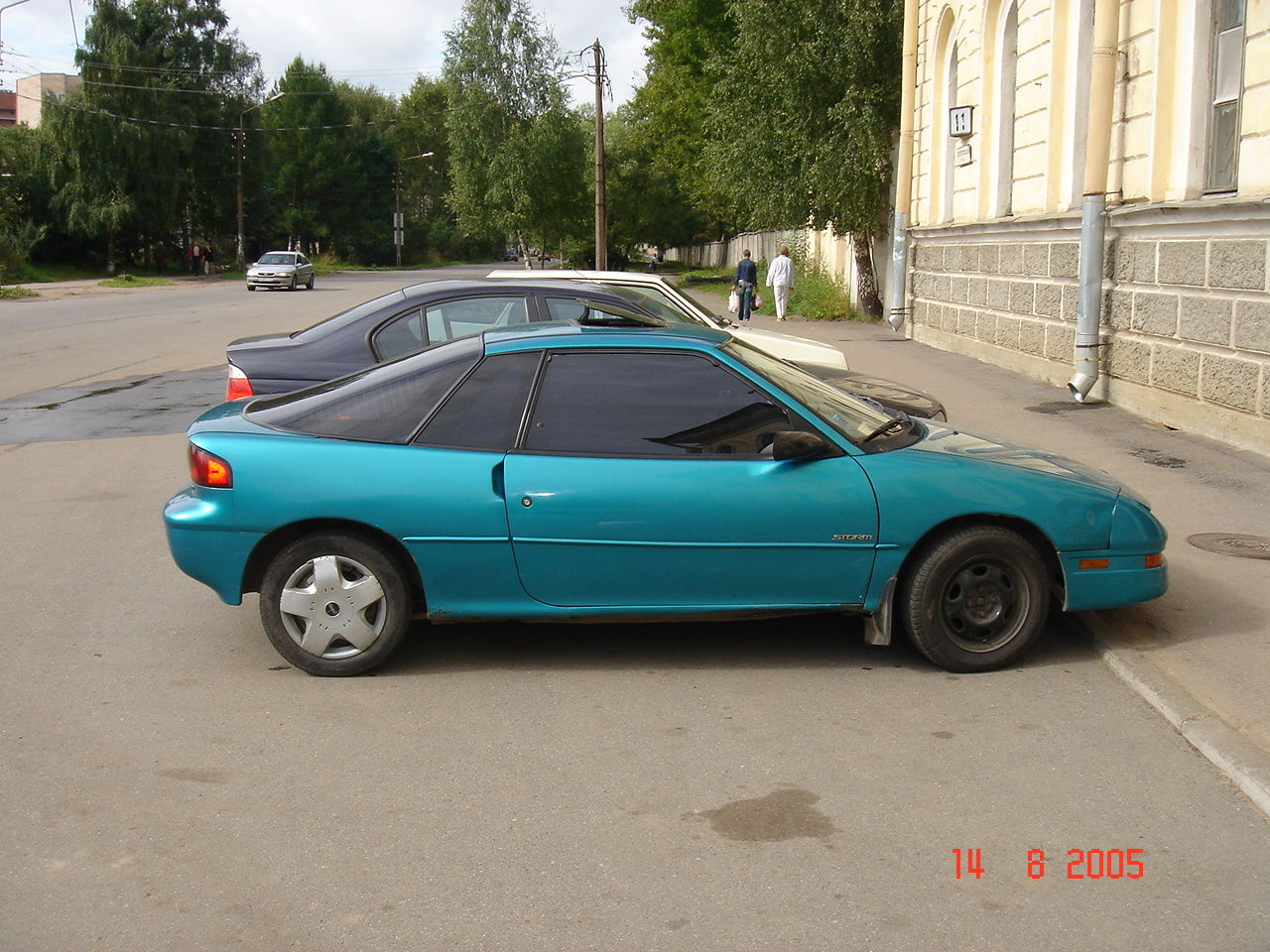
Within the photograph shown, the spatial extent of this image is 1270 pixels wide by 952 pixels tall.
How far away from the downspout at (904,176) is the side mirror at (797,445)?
18706 millimetres

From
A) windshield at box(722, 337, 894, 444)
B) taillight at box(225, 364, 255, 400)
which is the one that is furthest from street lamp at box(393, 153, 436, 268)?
windshield at box(722, 337, 894, 444)

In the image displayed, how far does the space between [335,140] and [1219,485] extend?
84.6 metres

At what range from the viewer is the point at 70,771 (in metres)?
4.47

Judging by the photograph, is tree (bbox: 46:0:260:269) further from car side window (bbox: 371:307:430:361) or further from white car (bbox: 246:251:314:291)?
car side window (bbox: 371:307:430:361)

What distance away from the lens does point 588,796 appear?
4.28 m

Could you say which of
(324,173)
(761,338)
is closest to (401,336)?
(761,338)

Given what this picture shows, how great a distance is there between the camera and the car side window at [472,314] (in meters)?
9.01

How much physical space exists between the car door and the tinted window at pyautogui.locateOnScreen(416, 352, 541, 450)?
0.10 metres

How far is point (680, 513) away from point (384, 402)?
1386mm

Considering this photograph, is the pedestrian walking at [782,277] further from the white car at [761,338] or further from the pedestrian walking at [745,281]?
the white car at [761,338]

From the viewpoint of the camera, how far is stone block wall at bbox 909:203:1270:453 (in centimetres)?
1053

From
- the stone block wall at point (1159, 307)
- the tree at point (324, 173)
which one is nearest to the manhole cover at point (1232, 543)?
the stone block wall at point (1159, 307)

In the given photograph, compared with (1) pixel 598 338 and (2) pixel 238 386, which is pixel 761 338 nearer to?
(2) pixel 238 386

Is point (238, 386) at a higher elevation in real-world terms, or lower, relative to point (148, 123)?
lower
